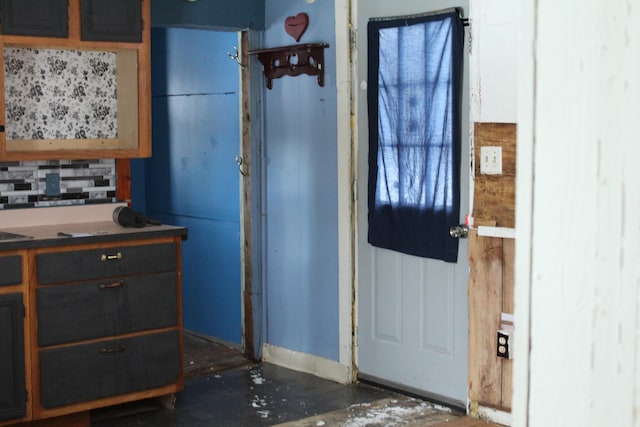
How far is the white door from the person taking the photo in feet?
13.8

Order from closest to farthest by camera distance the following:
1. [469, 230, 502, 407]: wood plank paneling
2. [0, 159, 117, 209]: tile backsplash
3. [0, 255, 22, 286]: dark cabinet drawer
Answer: [0, 255, 22, 286]: dark cabinet drawer < [469, 230, 502, 407]: wood plank paneling < [0, 159, 117, 209]: tile backsplash

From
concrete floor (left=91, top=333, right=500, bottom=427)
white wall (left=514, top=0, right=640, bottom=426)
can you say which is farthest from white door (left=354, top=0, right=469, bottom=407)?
white wall (left=514, top=0, right=640, bottom=426)

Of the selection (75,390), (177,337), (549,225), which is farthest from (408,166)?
(549,225)

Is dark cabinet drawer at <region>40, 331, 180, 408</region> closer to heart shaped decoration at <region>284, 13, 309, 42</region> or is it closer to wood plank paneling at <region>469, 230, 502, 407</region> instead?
wood plank paneling at <region>469, 230, 502, 407</region>

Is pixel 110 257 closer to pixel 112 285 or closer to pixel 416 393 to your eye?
pixel 112 285

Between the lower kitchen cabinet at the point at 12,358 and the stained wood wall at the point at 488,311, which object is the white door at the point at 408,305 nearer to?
the stained wood wall at the point at 488,311

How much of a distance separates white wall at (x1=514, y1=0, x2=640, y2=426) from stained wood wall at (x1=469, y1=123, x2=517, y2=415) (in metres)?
3.07

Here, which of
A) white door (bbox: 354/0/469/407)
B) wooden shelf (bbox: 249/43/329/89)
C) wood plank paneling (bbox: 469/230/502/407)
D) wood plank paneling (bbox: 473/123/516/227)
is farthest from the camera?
wooden shelf (bbox: 249/43/329/89)

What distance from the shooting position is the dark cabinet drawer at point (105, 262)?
3.83m

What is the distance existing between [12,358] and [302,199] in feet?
6.07

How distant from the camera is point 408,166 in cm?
434

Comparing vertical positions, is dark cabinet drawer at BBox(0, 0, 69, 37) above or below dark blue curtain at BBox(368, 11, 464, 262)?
above

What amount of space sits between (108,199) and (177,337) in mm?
860

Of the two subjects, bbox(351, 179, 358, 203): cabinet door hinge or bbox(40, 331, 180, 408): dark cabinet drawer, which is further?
bbox(351, 179, 358, 203): cabinet door hinge
